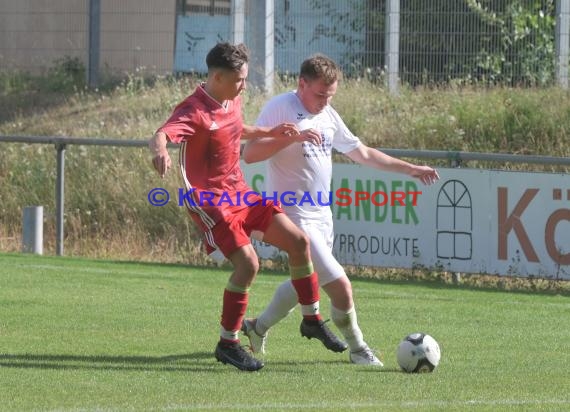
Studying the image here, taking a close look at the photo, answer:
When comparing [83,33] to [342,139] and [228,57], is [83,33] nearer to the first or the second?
[342,139]

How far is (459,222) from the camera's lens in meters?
14.6

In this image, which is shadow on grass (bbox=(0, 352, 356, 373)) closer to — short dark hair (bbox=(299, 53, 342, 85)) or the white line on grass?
the white line on grass

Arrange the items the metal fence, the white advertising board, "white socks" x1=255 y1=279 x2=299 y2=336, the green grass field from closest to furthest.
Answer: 1. the green grass field
2. "white socks" x1=255 y1=279 x2=299 y2=336
3. the white advertising board
4. the metal fence

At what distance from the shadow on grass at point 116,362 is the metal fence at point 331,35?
1148 centimetres

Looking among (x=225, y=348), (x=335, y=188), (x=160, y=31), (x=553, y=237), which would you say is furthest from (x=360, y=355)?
(x=160, y=31)

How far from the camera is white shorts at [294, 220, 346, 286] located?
9070 mm

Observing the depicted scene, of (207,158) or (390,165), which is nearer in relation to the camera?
(207,158)

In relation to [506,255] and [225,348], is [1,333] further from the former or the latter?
[506,255]

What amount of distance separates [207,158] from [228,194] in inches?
10.5

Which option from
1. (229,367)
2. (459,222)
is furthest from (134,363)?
(459,222)

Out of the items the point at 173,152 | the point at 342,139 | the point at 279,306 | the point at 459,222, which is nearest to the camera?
the point at 279,306

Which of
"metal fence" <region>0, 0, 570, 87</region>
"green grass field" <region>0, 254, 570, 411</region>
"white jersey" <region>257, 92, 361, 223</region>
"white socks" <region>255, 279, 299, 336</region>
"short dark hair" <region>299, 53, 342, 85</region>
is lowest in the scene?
"green grass field" <region>0, 254, 570, 411</region>

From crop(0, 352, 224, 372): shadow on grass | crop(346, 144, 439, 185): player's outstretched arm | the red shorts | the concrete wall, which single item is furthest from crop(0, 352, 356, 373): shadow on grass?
the concrete wall

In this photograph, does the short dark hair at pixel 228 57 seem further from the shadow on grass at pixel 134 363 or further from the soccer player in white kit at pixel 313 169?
the shadow on grass at pixel 134 363
